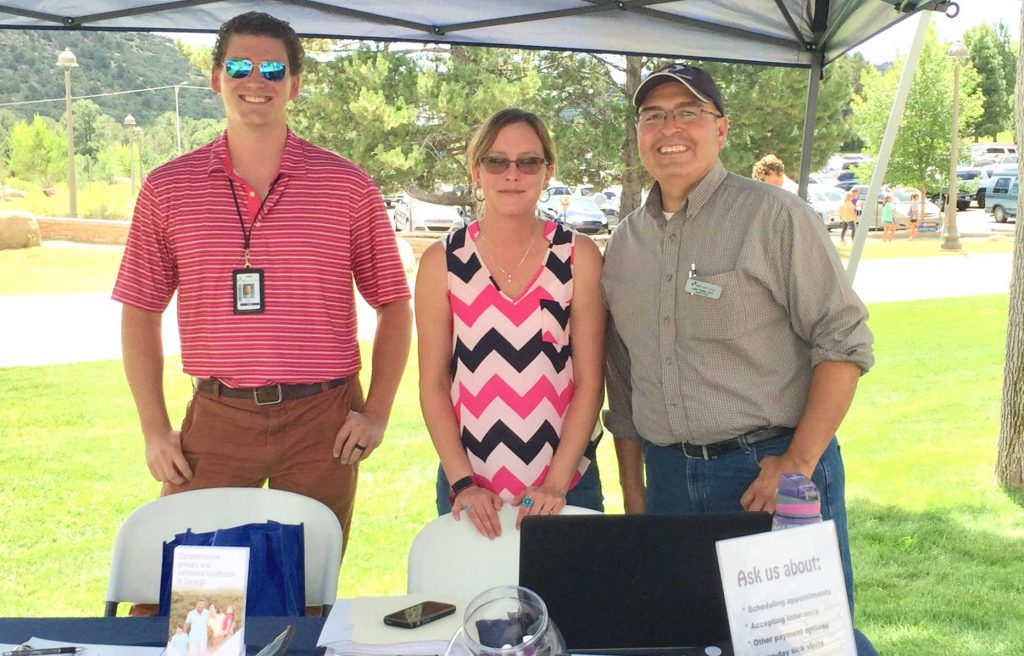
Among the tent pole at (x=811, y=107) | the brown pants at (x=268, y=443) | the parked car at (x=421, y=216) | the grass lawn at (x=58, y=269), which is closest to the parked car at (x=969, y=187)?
the parked car at (x=421, y=216)

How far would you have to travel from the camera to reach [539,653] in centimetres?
118

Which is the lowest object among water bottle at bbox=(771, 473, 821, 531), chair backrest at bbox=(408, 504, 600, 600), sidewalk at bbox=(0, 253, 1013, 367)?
sidewalk at bbox=(0, 253, 1013, 367)

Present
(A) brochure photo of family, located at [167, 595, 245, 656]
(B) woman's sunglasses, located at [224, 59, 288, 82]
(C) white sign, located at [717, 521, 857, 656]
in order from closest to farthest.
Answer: (C) white sign, located at [717, 521, 857, 656], (A) brochure photo of family, located at [167, 595, 245, 656], (B) woman's sunglasses, located at [224, 59, 288, 82]

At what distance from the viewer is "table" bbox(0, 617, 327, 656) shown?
155 centimetres

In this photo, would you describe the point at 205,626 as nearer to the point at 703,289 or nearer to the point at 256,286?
the point at 256,286

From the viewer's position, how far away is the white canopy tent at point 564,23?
3324 mm

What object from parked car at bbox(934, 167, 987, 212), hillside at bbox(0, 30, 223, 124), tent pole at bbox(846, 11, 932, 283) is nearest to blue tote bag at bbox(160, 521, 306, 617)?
tent pole at bbox(846, 11, 932, 283)

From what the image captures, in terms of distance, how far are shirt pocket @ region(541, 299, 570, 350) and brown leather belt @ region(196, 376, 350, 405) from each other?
0.62 m

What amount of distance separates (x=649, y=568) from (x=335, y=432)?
48.3 inches

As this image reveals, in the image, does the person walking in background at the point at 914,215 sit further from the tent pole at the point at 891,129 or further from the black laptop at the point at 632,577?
the black laptop at the point at 632,577

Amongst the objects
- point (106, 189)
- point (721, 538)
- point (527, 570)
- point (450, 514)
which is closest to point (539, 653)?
point (527, 570)

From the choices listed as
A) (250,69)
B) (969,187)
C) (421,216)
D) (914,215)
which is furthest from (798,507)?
(969,187)

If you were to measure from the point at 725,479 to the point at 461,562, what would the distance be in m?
0.62

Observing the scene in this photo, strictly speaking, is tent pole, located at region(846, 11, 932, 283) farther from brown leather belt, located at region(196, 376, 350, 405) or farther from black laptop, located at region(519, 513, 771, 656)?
black laptop, located at region(519, 513, 771, 656)
